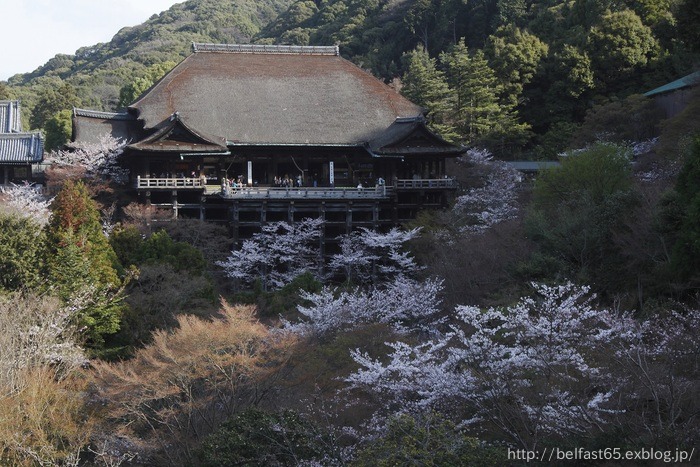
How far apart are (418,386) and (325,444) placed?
6.09 feet

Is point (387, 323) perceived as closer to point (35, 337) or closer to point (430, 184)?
point (35, 337)

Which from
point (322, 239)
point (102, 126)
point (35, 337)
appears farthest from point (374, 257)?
point (35, 337)

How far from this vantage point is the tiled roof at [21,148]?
3253 cm

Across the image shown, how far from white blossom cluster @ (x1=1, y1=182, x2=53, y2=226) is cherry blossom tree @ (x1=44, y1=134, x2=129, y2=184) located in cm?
136

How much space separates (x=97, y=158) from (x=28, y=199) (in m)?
3.26

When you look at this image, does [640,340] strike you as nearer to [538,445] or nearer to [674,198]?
[538,445]

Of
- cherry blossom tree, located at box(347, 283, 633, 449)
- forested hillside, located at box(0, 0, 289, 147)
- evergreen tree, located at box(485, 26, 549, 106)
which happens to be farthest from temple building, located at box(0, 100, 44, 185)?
cherry blossom tree, located at box(347, 283, 633, 449)

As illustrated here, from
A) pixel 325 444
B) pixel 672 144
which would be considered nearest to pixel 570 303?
pixel 325 444

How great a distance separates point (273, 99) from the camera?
110 ft

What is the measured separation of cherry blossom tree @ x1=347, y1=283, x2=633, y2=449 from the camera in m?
11.6

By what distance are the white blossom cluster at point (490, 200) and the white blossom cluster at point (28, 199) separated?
43.5 ft

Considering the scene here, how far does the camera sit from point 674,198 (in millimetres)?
17172

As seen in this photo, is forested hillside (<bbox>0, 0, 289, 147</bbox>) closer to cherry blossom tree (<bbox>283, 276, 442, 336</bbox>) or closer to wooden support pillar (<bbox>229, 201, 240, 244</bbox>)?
wooden support pillar (<bbox>229, 201, 240, 244</bbox>)

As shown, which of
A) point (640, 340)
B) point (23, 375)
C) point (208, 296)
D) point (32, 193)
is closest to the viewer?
point (640, 340)
